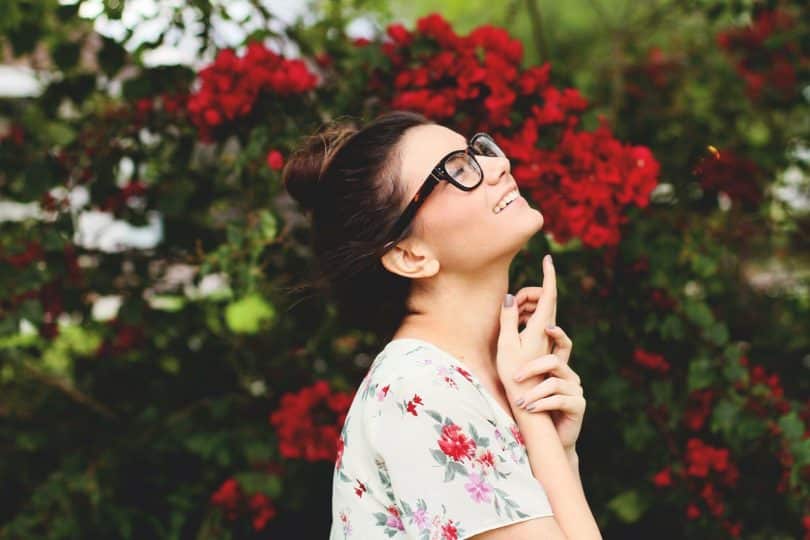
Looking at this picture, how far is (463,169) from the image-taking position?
1.61m

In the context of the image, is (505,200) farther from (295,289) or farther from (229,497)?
(229,497)

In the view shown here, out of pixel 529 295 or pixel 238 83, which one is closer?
pixel 529 295

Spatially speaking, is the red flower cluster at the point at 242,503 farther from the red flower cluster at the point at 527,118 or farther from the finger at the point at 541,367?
the finger at the point at 541,367

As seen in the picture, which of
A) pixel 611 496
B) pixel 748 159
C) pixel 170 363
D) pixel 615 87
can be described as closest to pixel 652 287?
pixel 611 496

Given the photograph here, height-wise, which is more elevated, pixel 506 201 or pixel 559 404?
pixel 506 201

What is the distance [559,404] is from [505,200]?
388 mm

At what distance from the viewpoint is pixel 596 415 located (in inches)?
111

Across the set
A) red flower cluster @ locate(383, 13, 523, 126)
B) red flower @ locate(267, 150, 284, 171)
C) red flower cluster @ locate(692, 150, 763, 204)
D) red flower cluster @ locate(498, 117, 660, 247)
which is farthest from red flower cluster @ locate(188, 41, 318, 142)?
red flower cluster @ locate(692, 150, 763, 204)

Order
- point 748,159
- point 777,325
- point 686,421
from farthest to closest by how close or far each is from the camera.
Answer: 1. point 777,325
2. point 748,159
3. point 686,421

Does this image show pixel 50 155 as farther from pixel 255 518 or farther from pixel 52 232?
pixel 255 518

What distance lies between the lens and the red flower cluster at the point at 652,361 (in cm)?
255

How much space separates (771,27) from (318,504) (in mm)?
2919

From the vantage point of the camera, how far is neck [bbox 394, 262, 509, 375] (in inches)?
64.4

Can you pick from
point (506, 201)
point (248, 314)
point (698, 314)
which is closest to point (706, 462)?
point (698, 314)
